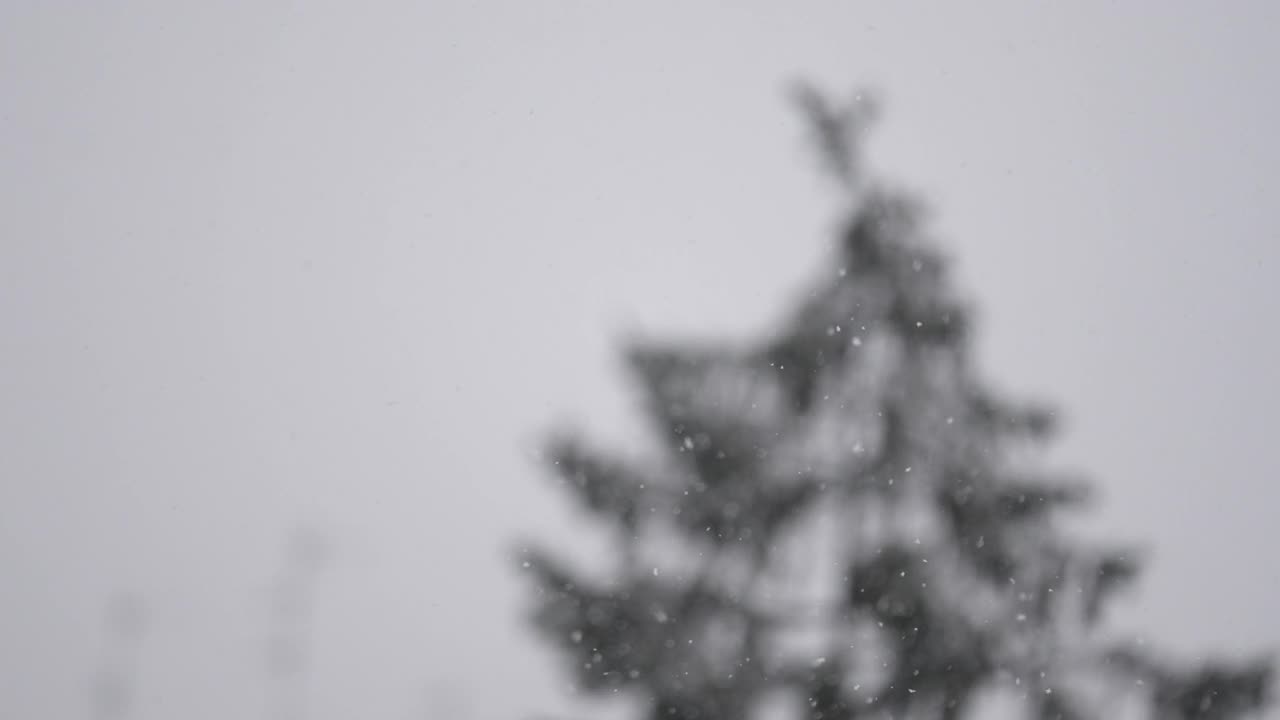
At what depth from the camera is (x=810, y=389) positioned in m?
3.44

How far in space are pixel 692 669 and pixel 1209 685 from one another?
55.6 inches

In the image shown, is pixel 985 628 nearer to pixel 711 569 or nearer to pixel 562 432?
pixel 711 569

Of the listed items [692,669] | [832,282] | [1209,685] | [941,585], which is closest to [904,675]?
[941,585]

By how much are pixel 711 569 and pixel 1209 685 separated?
139 centimetres

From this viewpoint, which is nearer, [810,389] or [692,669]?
[692,669]

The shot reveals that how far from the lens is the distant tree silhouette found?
321 cm

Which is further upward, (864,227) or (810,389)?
(864,227)

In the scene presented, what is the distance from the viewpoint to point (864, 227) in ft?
11.6

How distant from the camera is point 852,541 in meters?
3.24

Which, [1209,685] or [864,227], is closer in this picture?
[1209,685]

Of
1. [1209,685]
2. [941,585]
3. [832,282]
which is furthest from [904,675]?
[832,282]

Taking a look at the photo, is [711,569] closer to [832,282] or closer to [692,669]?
[692,669]

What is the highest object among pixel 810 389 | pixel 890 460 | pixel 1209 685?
pixel 810 389

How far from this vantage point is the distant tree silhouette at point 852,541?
10.5ft
